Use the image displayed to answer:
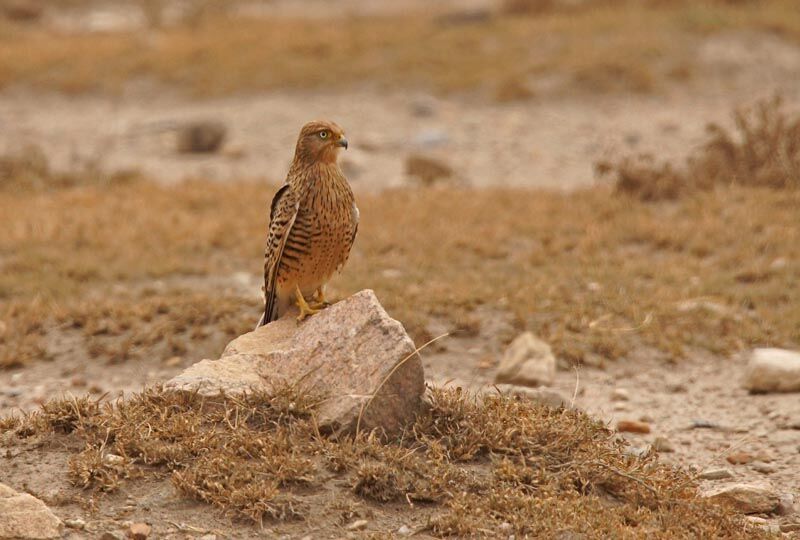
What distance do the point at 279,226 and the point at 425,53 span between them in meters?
13.5

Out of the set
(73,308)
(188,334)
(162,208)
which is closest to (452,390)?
(188,334)

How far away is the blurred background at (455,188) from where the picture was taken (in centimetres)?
Answer: 789

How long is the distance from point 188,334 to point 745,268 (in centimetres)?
439

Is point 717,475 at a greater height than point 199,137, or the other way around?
point 199,137

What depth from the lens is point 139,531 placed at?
4461 mm

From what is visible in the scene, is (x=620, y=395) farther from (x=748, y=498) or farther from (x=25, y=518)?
(x=25, y=518)

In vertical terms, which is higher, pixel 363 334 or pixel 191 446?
pixel 363 334

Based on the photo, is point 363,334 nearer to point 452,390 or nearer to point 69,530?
point 452,390

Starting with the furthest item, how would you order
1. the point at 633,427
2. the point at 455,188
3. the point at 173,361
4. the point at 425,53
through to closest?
the point at 425,53 → the point at 455,188 → the point at 173,361 → the point at 633,427

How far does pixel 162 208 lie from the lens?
1164 cm

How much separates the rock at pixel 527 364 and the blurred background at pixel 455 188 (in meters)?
0.18

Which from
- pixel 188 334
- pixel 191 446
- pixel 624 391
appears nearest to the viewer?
pixel 191 446

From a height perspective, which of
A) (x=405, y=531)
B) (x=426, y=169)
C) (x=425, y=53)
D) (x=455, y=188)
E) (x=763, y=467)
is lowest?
(x=763, y=467)

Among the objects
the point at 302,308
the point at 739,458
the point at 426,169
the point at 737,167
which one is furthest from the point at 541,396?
the point at 426,169
